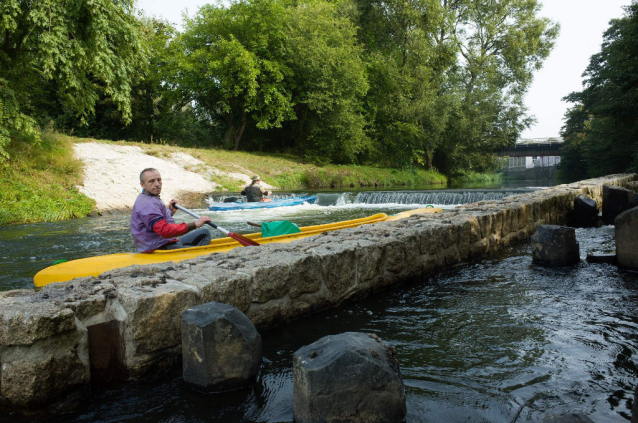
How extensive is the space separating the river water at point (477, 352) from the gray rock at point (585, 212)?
178 inches

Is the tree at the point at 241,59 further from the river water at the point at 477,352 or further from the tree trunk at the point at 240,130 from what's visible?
the river water at the point at 477,352

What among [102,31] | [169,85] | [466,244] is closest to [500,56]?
[169,85]

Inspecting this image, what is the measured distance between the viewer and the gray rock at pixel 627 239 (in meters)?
5.03

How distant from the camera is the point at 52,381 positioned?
233cm

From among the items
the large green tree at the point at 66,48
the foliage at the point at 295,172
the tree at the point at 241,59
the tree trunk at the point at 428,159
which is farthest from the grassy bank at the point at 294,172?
the large green tree at the point at 66,48

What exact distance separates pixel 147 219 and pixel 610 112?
19.0m

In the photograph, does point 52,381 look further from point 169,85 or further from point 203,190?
point 169,85

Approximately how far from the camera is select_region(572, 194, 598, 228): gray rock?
9.40 metres

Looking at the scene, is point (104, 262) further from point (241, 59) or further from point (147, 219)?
point (241, 59)

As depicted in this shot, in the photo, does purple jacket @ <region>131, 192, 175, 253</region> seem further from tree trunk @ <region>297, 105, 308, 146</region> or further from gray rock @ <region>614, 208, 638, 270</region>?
tree trunk @ <region>297, 105, 308, 146</region>

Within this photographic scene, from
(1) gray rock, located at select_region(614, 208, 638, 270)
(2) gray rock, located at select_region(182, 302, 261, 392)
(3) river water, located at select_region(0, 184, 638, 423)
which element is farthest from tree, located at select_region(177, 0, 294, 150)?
(2) gray rock, located at select_region(182, 302, 261, 392)

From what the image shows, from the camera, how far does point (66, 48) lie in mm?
11758

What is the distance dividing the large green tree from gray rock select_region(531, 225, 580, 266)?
38.1 feet

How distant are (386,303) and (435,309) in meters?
0.47
